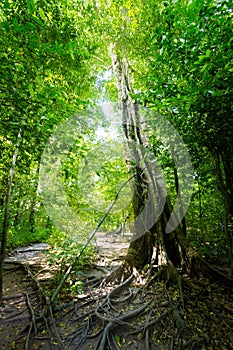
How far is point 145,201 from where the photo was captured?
3918mm

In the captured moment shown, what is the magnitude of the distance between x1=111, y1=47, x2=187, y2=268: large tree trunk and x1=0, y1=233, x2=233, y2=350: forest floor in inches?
15.5

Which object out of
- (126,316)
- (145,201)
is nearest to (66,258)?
(126,316)

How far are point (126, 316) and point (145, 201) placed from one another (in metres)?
1.97

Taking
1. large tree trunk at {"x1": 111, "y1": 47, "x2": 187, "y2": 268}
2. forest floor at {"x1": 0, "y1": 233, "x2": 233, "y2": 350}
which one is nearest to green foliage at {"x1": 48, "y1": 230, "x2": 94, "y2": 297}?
forest floor at {"x1": 0, "y1": 233, "x2": 233, "y2": 350}

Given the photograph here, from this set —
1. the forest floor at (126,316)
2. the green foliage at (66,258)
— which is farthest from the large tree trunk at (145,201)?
the green foliage at (66,258)

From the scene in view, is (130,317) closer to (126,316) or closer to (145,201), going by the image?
(126,316)

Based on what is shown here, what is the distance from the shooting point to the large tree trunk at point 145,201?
3.53m

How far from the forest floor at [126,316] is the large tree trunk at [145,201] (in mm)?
395

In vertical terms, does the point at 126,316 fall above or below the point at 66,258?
below

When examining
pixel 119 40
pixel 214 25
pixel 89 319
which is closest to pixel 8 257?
pixel 89 319

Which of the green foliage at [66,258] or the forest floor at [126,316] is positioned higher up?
the green foliage at [66,258]

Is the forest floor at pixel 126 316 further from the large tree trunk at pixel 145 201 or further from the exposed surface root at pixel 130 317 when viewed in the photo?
the large tree trunk at pixel 145 201

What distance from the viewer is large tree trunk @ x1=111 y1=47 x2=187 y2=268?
11.6 ft

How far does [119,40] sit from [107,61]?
225cm
